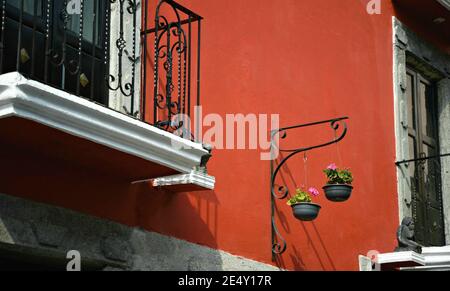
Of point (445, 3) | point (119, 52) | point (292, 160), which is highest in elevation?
point (445, 3)

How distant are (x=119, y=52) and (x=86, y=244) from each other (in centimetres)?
139

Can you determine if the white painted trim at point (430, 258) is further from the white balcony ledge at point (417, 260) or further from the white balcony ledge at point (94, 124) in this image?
the white balcony ledge at point (94, 124)

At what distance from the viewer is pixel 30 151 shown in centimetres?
Result: 604

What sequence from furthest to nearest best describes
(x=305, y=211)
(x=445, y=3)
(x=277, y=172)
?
(x=445, y=3), (x=277, y=172), (x=305, y=211)

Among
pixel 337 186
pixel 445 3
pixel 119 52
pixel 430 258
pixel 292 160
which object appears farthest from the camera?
pixel 445 3

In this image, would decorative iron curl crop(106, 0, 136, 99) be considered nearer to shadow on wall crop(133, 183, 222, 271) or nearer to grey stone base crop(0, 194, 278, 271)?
shadow on wall crop(133, 183, 222, 271)

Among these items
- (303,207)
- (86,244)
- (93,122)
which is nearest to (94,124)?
(93,122)

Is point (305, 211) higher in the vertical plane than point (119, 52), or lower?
lower

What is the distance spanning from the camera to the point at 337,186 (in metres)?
8.02

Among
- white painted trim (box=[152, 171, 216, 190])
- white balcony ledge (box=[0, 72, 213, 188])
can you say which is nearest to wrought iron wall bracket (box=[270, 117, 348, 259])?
white painted trim (box=[152, 171, 216, 190])

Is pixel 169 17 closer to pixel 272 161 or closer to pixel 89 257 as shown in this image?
pixel 272 161

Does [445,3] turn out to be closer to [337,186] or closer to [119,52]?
[337,186]

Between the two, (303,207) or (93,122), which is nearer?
(93,122)
